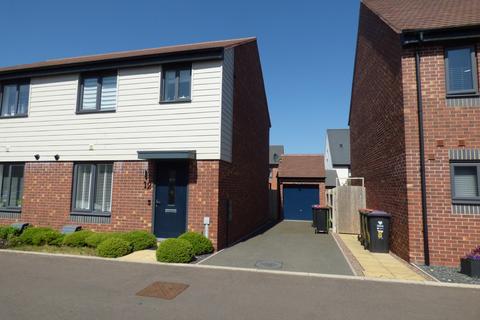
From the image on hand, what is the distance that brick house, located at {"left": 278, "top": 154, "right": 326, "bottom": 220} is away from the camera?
2145 cm

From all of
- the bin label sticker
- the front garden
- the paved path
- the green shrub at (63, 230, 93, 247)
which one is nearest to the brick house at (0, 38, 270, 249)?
the front garden

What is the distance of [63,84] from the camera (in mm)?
10969

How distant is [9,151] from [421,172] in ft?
45.3

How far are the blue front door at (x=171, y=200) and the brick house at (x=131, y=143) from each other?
0.03 meters

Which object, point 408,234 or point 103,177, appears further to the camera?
point 103,177

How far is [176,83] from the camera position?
31.8 feet

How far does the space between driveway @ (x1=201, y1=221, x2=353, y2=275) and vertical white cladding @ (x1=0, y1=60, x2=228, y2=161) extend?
2.97m

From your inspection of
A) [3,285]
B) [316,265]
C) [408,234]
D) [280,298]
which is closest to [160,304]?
[280,298]

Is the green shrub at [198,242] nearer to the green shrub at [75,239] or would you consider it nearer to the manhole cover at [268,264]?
the manhole cover at [268,264]

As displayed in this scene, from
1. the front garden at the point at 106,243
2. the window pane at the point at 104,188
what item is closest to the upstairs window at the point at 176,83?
the window pane at the point at 104,188

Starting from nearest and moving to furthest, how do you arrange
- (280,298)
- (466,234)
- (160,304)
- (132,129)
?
1. (160,304)
2. (280,298)
3. (466,234)
4. (132,129)

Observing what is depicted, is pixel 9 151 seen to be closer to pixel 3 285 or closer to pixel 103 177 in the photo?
pixel 103 177

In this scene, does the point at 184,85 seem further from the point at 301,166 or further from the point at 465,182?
the point at 301,166

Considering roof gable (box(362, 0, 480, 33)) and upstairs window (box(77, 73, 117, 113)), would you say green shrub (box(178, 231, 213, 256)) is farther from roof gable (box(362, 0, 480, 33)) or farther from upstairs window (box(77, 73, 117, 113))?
roof gable (box(362, 0, 480, 33))
